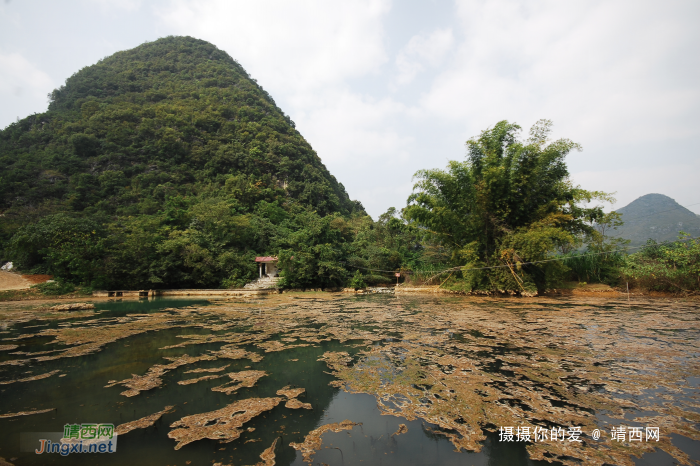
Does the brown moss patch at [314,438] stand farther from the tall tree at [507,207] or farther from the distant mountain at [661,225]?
the distant mountain at [661,225]

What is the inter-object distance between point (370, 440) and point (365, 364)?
5.37 feet

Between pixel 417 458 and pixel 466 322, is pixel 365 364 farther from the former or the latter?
pixel 466 322

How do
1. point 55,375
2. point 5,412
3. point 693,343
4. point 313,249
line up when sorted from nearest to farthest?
1. point 5,412
2. point 55,375
3. point 693,343
4. point 313,249

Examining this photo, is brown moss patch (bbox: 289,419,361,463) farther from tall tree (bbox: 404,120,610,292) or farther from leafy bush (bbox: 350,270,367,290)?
leafy bush (bbox: 350,270,367,290)

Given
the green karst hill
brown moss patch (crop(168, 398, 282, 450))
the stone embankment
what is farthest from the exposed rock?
brown moss patch (crop(168, 398, 282, 450))

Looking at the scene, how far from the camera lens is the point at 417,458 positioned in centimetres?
178

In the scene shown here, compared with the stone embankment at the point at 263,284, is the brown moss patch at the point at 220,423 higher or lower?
higher

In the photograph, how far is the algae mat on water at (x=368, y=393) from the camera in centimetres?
187

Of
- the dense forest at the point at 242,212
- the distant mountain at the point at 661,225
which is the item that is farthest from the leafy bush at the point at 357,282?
the distant mountain at the point at 661,225

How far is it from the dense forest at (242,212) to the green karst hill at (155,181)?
4.9 inches

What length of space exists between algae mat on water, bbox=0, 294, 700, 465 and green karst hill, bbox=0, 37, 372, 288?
38.5 feet

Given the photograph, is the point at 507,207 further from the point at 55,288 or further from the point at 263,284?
the point at 55,288

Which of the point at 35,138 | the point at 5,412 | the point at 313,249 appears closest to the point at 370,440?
the point at 5,412

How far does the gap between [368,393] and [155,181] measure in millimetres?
32904
